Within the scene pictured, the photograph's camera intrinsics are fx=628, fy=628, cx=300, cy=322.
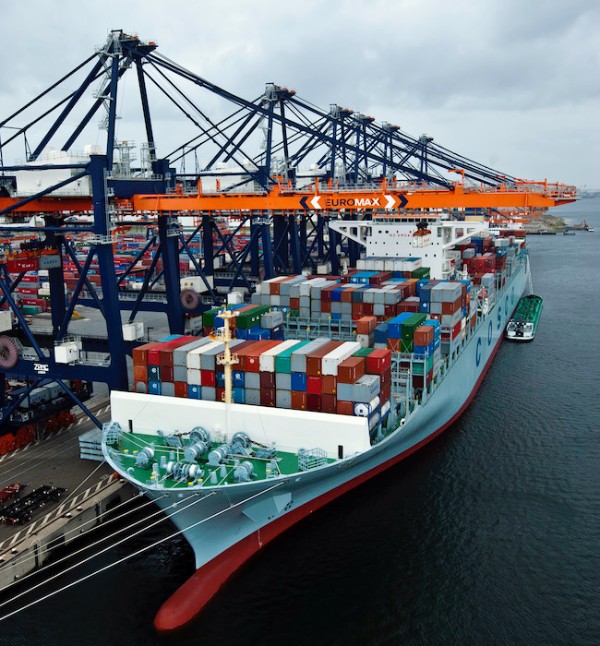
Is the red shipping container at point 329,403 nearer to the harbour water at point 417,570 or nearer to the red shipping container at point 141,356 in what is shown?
the harbour water at point 417,570

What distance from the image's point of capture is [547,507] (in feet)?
88.6

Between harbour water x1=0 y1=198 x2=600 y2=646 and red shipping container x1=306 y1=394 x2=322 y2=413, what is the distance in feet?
17.1

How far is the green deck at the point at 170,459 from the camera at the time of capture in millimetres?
21312

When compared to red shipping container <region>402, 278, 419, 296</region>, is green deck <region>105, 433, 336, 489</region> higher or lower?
lower

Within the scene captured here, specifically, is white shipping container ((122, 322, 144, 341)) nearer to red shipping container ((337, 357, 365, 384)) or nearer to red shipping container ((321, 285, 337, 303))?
red shipping container ((321, 285, 337, 303))

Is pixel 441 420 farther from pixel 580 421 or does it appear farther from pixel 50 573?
pixel 50 573

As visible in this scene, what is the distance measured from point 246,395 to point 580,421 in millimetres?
21647

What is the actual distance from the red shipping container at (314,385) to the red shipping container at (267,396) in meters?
1.53

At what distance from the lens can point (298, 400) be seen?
2450 cm

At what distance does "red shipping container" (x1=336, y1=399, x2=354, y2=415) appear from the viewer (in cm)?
2375

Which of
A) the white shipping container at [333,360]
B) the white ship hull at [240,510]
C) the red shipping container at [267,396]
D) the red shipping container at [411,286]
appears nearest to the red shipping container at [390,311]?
the red shipping container at [411,286]

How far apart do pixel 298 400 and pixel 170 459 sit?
17.5 feet

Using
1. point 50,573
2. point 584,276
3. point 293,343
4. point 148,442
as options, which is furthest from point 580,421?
point 584,276

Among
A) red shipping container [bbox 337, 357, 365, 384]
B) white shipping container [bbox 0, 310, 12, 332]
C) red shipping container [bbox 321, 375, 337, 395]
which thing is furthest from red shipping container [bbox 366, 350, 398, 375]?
white shipping container [bbox 0, 310, 12, 332]
